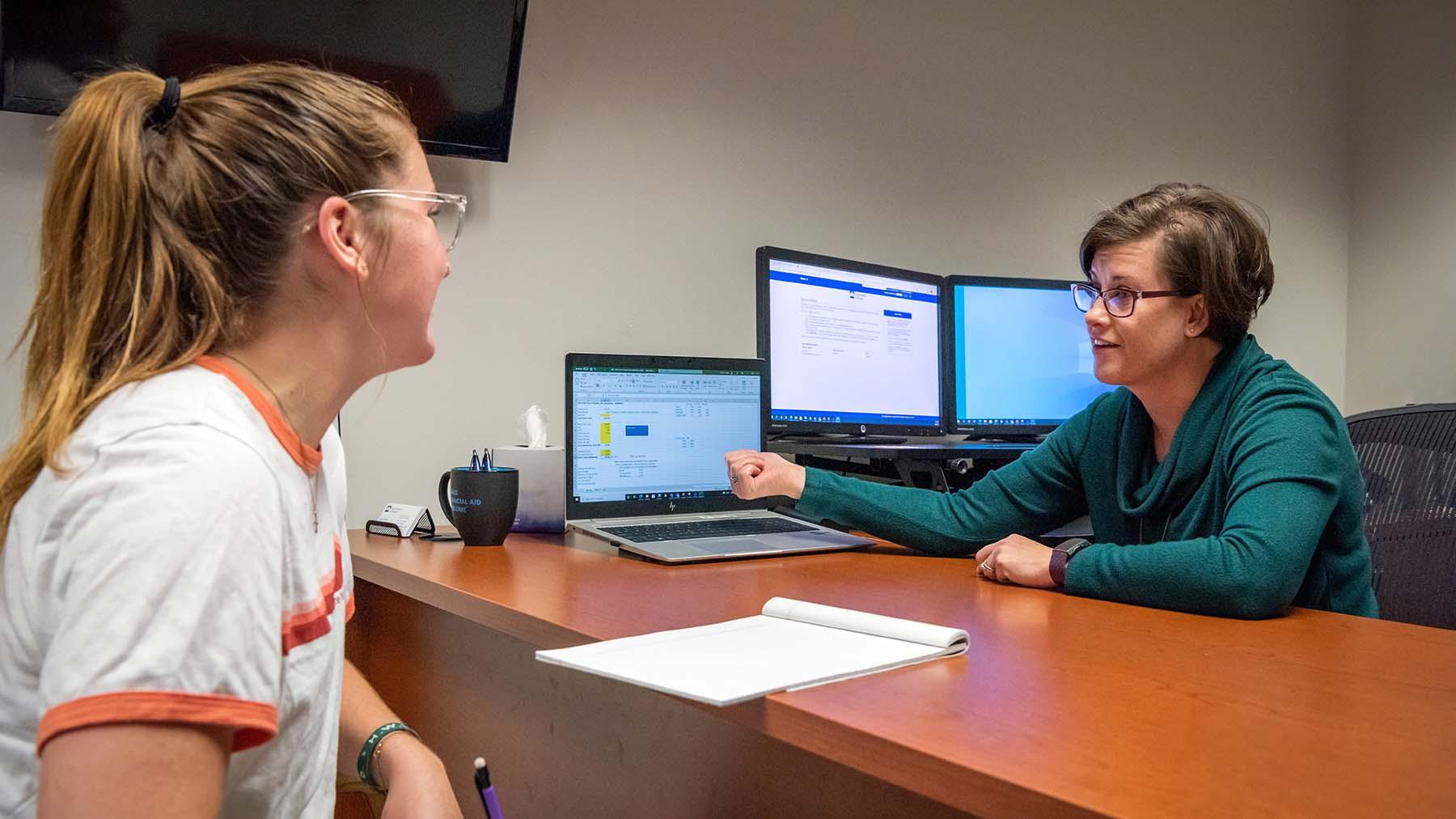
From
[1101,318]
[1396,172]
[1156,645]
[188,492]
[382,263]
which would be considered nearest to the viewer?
[188,492]

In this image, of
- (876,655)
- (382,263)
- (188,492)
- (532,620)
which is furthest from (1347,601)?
(188,492)

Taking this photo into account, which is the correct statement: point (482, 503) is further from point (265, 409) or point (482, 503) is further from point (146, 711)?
point (146, 711)

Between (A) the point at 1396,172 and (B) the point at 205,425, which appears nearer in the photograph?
(B) the point at 205,425

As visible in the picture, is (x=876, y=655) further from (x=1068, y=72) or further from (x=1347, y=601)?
(x=1068, y=72)

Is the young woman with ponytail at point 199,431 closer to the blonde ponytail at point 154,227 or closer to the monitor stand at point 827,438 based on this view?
the blonde ponytail at point 154,227

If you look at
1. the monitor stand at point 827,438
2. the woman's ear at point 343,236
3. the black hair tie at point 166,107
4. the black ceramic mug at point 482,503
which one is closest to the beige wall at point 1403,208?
the monitor stand at point 827,438

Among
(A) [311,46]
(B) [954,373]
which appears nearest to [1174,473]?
(B) [954,373]

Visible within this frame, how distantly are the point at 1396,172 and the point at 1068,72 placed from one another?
131cm

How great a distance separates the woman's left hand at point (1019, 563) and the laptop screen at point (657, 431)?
25.1 inches

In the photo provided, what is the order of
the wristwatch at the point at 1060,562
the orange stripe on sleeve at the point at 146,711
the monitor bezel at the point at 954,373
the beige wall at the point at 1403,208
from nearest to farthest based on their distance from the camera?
the orange stripe on sleeve at the point at 146,711 < the wristwatch at the point at 1060,562 < the monitor bezel at the point at 954,373 < the beige wall at the point at 1403,208

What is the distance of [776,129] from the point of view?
8.08ft

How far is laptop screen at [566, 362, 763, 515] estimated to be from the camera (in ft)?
5.82

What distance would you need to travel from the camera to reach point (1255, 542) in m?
1.17

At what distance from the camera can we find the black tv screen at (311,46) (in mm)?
1600
